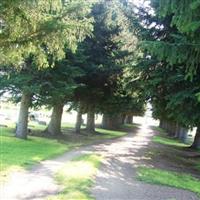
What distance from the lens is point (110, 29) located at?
3122 cm

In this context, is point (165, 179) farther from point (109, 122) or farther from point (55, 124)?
point (109, 122)

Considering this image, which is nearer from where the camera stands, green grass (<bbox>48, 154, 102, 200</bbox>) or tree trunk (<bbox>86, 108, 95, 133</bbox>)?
green grass (<bbox>48, 154, 102, 200</bbox>)

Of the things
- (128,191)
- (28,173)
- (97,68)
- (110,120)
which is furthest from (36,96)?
(110,120)

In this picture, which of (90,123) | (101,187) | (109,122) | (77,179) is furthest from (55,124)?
(109,122)

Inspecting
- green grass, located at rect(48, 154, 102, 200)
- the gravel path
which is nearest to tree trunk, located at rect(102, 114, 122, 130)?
green grass, located at rect(48, 154, 102, 200)

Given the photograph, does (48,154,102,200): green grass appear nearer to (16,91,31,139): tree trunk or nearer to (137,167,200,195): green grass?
(137,167,200,195): green grass

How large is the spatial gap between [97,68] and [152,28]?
856cm

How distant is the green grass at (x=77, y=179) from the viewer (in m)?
9.71

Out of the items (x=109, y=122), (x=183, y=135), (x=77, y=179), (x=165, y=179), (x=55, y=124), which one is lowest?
(x=165, y=179)

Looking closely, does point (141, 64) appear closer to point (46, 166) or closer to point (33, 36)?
point (46, 166)

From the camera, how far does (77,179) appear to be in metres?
11.9

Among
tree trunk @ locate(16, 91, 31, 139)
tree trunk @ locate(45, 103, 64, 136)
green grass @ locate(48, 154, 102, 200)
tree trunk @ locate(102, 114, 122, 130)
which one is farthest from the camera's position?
tree trunk @ locate(102, 114, 122, 130)

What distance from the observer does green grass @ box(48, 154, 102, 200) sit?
971cm

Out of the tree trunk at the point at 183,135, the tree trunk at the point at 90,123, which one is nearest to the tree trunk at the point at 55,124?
the tree trunk at the point at 90,123
